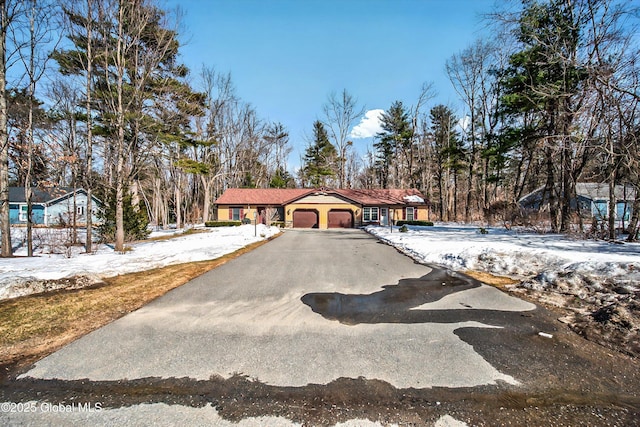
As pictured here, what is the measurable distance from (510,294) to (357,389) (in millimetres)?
4494

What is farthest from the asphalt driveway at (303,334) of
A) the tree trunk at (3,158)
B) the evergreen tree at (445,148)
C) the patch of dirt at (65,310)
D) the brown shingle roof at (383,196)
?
the evergreen tree at (445,148)

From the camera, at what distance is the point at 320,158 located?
4619 cm

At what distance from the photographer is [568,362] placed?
317cm

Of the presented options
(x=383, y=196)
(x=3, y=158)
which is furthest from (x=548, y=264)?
(x=383, y=196)

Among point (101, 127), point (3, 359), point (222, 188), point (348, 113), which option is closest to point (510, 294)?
point (3, 359)

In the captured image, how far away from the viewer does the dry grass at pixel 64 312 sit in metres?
3.57

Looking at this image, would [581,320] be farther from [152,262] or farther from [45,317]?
[152,262]

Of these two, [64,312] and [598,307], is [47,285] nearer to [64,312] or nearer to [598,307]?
[64,312]

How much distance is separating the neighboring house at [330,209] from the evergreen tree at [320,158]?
479 inches

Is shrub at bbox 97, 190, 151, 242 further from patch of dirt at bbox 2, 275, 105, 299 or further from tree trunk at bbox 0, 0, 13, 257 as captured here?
patch of dirt at bbox 2, 275, 105, 299

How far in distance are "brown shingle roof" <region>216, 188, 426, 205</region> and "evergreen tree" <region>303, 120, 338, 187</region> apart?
10.1m

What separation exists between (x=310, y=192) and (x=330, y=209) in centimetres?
288

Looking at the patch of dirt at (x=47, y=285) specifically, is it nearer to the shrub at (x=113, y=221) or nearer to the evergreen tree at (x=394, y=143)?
the shrub at (x=113, y=221)

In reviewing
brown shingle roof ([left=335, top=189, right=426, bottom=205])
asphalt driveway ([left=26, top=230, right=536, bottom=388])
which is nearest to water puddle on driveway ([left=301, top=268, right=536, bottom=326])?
asphalt driveway ([left=26, top=230, right=536, bottom=388])
